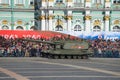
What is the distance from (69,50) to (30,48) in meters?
4.26

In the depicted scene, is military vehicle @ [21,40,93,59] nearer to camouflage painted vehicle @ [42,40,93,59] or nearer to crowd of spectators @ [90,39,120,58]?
camouflage painted vehicle @ [42,40,93,59]

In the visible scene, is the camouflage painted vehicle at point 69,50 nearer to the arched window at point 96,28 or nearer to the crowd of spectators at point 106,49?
the crowd of spectators at point 106,49

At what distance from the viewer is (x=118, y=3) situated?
8644 centimetres

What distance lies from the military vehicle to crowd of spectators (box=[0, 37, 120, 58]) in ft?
4.15

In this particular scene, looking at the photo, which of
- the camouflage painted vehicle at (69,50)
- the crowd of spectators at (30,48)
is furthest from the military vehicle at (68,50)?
the crowd of spectators at (30,48)

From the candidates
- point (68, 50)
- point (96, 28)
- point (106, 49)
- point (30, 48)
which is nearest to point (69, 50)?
point (68, 50)

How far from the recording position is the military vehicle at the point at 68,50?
55125mm

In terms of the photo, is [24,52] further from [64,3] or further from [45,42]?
[64,3]

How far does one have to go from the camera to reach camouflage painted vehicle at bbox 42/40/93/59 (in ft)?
181

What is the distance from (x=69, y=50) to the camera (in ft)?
182

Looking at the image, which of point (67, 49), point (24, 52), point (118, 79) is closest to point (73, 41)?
point (67, 49)

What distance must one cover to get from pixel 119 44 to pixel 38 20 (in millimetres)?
26858

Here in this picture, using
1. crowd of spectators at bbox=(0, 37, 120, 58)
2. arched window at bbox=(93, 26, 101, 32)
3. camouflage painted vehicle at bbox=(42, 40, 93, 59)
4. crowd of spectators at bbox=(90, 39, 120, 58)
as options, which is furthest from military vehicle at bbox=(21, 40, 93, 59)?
arched window at bbox=(93, 26, 101, 32)

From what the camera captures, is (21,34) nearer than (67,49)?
No
